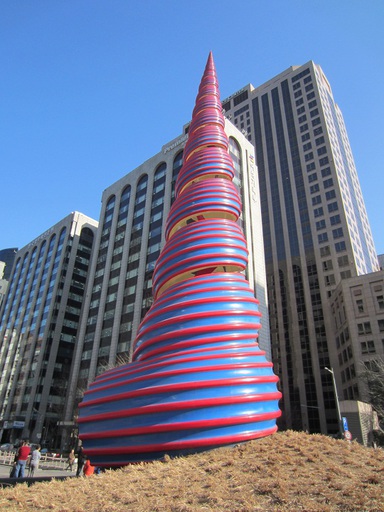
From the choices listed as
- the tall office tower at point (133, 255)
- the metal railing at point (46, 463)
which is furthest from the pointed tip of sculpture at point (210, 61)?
the metal railing at point (46, 463)

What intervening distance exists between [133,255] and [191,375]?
50211 millimetres

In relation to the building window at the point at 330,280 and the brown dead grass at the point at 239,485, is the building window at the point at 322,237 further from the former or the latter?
the brown dead grass at the point at 239,485

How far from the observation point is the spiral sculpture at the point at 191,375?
1319 cm

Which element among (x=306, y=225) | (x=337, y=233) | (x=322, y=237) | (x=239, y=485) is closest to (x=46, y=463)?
(x=239, y=485)

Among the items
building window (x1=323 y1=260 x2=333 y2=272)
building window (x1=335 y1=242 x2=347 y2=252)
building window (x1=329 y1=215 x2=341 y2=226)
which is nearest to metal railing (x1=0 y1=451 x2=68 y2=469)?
building window (x1=323 y1=260 x2=333 y2=272)

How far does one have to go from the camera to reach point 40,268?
86.4 meters

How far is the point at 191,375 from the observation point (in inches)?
543

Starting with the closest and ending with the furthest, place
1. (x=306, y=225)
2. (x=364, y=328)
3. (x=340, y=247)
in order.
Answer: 1. (x=364, y=328)
2. (x=340, y=247)
3. (x=306, y=225)

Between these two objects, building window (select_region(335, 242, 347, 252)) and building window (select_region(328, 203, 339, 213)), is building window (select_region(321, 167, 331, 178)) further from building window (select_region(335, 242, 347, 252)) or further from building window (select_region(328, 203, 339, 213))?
building window (select_region(335, 242, 347, 252))

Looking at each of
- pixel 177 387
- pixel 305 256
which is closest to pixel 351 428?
pixel 177 387

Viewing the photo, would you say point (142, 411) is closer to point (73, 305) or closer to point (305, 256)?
point (73, 305)

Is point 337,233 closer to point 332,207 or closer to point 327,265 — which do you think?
point 332,207

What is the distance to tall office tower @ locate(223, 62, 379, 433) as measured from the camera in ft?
259

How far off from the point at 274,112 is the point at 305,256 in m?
47.8
